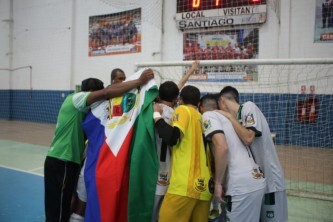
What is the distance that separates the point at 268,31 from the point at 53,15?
8987 millimetres

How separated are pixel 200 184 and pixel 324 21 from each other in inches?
297

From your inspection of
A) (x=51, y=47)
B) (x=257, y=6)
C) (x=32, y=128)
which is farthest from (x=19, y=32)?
(x=257, y=6)

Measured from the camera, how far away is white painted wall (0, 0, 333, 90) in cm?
830

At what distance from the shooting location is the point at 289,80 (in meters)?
8.20

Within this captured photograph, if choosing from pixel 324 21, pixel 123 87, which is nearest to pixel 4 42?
pixel 324 21

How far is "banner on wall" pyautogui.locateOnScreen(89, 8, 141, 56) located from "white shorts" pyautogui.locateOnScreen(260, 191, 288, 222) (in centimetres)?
906

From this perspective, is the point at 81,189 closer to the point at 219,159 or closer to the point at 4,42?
the point at 219,159

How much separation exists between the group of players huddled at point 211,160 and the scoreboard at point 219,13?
636cm

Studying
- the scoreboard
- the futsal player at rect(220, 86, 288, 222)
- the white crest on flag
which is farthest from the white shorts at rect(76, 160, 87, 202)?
the scoreboard

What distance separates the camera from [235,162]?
7.00 ft

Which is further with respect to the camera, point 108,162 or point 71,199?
point 71,199

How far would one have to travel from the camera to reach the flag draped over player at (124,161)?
223 cm

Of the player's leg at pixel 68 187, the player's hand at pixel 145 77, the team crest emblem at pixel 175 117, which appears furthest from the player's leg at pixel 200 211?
the player's leg at pixel 68 187

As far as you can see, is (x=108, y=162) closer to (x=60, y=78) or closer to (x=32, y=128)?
(x=32, y=128)
